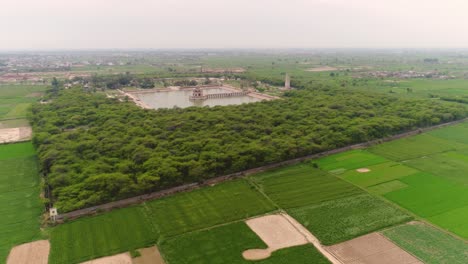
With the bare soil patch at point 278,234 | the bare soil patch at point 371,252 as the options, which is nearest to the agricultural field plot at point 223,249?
the bare soil patch at point 278,234

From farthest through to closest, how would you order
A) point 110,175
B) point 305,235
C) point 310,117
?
point 310,117 < point 110,175 < point 305,235

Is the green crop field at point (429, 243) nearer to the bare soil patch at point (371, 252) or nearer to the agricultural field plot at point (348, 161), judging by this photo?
the bare soil patch at point (371, 252)

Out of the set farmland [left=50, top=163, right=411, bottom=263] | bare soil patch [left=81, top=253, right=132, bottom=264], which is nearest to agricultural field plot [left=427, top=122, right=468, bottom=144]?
farmland [left=50, top=163, right=411, bottom=263]

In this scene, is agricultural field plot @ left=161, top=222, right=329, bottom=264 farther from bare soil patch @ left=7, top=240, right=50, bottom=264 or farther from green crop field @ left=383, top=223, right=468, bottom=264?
bare soil patch @ left=7, top=240, right=50, bottom=264

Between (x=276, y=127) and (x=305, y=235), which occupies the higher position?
(x=276, y=127)

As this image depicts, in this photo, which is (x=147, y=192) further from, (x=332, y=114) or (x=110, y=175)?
(x=332, y=114)

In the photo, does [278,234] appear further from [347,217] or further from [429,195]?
[429,195]

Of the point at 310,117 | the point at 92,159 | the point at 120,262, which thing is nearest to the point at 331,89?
the point at 310,117
